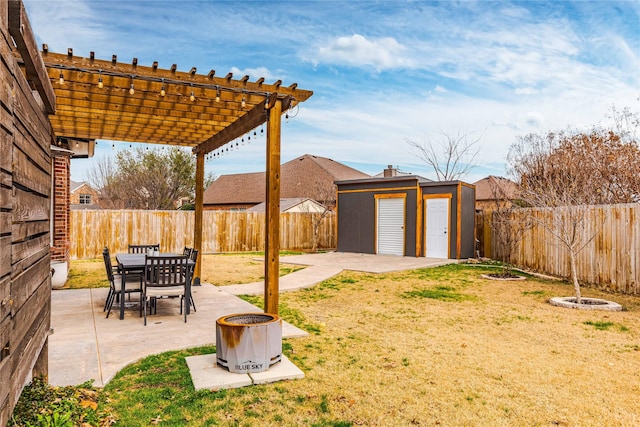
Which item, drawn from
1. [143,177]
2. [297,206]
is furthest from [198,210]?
[143,177]

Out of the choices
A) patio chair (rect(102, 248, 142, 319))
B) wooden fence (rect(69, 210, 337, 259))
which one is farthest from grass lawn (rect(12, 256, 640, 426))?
wooden fence (rect(69, 210, 337, 259))

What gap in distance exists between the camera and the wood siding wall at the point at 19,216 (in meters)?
1.50

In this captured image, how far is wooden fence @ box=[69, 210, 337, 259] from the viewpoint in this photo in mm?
14195

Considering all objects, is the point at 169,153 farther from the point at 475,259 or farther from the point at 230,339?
the point at 230,339

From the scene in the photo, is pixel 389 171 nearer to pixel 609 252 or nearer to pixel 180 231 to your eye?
pixel 180 231

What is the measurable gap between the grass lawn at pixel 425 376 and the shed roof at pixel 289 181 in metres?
23.7

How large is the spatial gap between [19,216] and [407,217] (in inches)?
535

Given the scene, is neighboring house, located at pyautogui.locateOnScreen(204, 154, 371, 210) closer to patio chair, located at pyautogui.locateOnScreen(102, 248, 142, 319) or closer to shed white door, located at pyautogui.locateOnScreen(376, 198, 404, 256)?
shed white door, located at pyautogui.locateOnScreen(376, 198, 404, 256)

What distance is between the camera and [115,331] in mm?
Answer: 5008

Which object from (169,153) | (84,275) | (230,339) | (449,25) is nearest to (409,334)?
(230,339)

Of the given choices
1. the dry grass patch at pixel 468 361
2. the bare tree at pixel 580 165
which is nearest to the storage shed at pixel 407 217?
the bare tree at pixel 580 165

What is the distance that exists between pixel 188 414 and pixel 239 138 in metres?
4.45

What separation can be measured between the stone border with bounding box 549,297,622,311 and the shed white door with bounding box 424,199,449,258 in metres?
6.71

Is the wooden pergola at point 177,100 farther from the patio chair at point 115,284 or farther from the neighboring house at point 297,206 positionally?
the neighboring house at point 297,206
